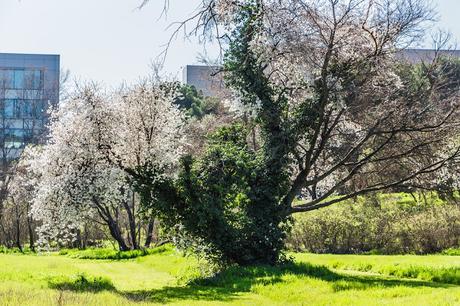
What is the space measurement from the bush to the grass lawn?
19.4 feet

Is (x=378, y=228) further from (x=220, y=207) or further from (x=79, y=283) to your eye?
(x=79, y=283)

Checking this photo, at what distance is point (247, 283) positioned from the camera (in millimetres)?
14531

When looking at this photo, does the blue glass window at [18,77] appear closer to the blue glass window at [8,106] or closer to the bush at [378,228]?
the blue glass window at [8,106]

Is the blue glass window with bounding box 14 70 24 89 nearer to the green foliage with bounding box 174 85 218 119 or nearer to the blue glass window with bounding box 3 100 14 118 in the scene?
the blue glass window with bounding box 3 100 14 118

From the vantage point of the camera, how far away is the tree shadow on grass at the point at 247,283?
517 inches

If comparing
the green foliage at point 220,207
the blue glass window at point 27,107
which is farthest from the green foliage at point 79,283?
the blue glass window at point 27,107

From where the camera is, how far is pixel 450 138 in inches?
750

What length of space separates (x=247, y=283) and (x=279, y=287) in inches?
49.0

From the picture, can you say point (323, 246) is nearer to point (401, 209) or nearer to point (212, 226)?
point (401, 209)

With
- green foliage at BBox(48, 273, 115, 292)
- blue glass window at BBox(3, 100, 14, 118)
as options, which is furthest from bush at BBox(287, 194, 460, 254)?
blue glass window at BBox(3, 100, 14, 118)

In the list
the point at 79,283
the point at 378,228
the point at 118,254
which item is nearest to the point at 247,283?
the point at 79,283

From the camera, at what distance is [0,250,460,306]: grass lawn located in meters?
10.6

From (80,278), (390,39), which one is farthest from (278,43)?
(80,278)

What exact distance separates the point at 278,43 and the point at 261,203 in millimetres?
4811
